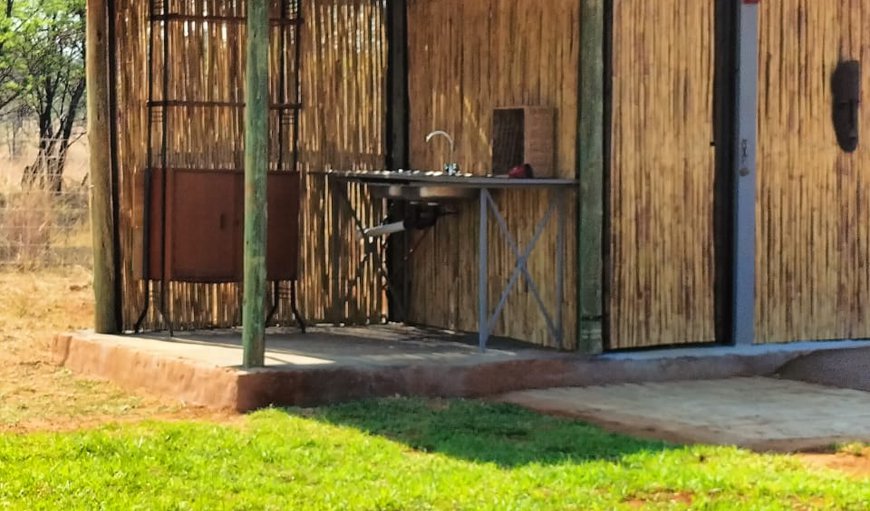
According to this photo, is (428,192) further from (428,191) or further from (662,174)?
(662,174)

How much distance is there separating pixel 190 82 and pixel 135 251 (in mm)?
1398

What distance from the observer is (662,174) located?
10164 millimetres

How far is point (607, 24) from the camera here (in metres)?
9.87

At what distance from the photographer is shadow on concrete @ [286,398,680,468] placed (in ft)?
23.4

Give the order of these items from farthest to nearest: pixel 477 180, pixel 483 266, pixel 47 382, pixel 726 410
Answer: pixel 47 382 < pixel 483 266 < pixel 477 180 < pixel 726 410

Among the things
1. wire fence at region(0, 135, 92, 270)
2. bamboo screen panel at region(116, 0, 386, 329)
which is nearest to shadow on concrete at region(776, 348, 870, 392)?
bamboo screen panel at region(116, 0, 386, 329)

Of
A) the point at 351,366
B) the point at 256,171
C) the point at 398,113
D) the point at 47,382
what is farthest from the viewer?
the point at 398,113

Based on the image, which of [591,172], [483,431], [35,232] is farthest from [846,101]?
[35,232]

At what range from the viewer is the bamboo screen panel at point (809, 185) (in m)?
10.6

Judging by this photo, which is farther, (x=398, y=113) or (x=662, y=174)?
(x=398, y=113)

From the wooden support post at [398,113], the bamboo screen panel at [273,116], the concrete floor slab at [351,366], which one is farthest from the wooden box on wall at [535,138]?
the bamboo screen panel at [273,116]

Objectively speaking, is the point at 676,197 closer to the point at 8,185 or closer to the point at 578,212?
the point at 578,212

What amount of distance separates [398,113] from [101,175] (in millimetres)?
2572

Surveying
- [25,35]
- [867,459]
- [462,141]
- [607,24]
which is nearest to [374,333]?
[462,141]
